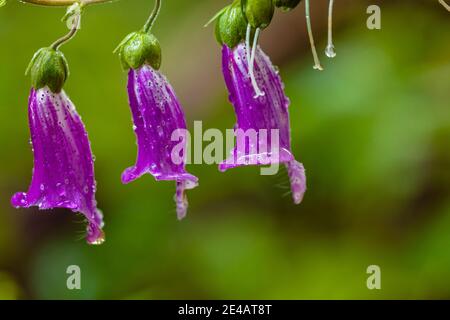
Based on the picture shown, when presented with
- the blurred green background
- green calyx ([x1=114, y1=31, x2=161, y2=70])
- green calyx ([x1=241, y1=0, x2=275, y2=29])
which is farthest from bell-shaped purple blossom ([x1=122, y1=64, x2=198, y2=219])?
the blurred green background

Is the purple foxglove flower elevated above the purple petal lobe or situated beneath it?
elevated above

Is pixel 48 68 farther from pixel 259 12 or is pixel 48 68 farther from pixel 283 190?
pixel 283 190

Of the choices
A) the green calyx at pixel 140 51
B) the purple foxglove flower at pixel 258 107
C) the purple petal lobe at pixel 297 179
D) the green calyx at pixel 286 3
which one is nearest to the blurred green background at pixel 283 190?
the purple petal lobe at pixel 297 179

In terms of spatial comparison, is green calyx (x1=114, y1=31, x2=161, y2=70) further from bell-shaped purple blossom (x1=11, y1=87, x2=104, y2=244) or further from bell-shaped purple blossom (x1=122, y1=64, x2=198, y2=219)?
bell-shaped purple blossom (x1=11, y1=87, x2=104, y2=244)

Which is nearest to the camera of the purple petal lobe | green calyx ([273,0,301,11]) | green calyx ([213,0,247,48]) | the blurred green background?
green calyx ([273,0,301,11])

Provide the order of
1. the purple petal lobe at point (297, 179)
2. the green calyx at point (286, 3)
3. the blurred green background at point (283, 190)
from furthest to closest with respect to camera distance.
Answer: the blurred green background at point (283, 190) < the purple petal lobe at point (297, 179) < the green calyx at point (286, 3)

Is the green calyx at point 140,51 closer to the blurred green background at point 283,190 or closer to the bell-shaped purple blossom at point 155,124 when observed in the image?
the bell-shaped purple blossom at point 155,124
